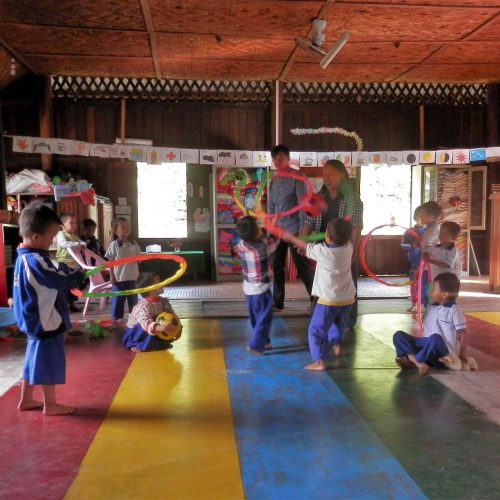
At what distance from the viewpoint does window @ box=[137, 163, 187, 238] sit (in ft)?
30.9

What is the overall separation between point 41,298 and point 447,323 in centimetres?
267

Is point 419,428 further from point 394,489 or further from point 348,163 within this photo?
point 348,163

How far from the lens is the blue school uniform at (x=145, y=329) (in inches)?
168

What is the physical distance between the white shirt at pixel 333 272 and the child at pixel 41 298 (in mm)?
1719

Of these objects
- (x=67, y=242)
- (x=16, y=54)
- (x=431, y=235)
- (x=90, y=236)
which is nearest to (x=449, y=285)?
(x=431, y=235)

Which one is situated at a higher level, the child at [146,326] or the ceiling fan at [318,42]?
the ceiling fan at [318,42]

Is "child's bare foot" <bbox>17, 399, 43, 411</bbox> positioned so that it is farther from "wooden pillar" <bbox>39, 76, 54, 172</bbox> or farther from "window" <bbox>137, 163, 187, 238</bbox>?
"window" <bbox>137, 163, 187, 238</bbox>

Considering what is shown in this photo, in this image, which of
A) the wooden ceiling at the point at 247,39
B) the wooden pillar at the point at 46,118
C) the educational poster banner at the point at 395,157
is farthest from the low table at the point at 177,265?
the educational poster banner at the point at 395,157

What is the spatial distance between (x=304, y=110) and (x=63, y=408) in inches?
303

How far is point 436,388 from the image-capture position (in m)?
3.26

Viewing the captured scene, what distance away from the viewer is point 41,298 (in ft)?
9.16

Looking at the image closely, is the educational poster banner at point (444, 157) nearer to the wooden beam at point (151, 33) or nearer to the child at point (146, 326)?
the wooden beam at point (151, 33)

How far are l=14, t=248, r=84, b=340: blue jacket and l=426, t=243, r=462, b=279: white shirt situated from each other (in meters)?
3.23

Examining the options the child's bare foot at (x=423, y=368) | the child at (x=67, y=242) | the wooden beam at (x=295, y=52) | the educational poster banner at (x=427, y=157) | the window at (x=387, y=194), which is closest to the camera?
the child's bare foot at (x=423, y=368)
